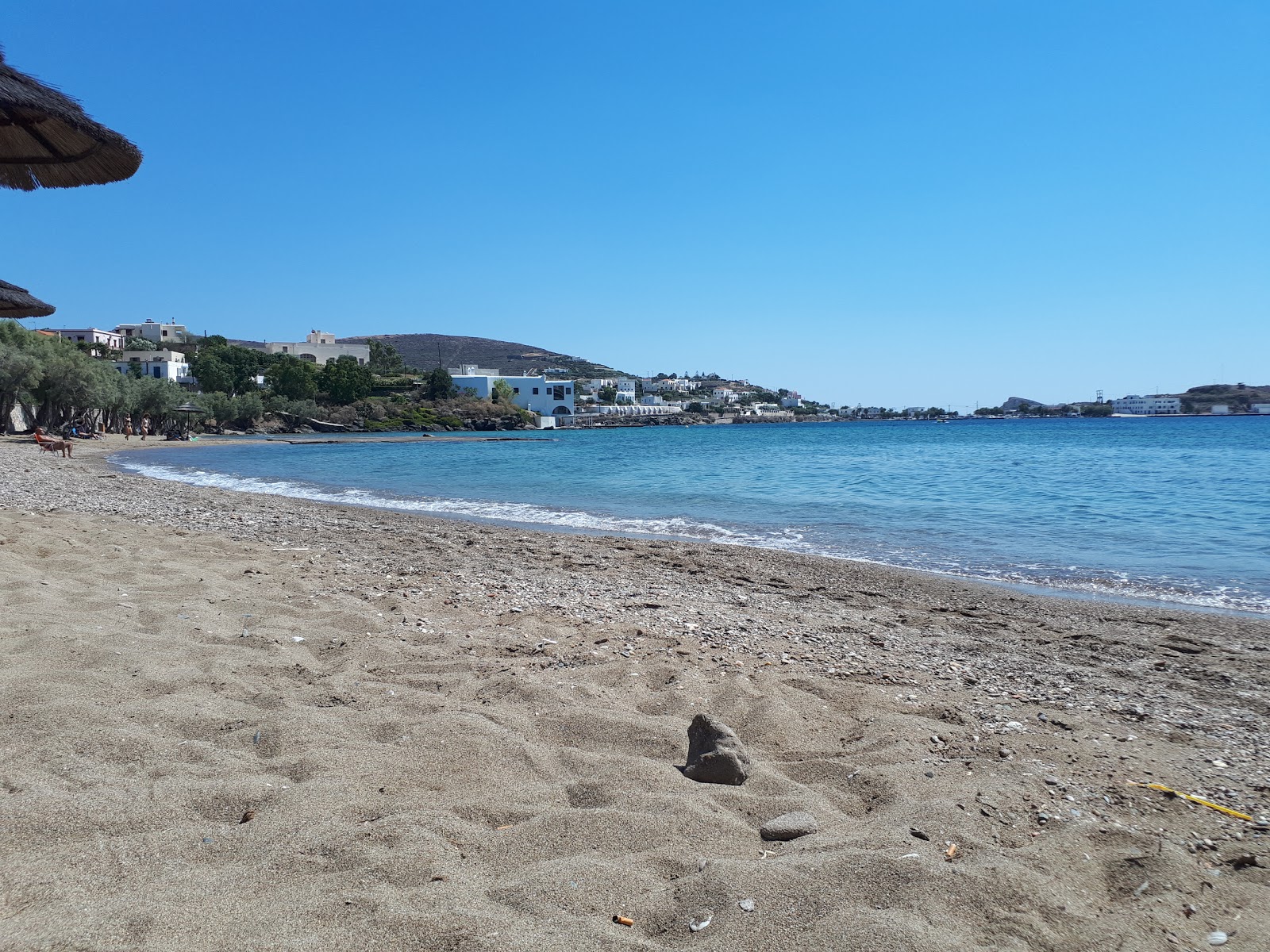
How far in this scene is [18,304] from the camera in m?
7.06

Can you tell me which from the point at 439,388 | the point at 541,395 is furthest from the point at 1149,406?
the point at 439,388

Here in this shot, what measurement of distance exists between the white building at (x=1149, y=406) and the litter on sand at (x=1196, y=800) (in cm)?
16920

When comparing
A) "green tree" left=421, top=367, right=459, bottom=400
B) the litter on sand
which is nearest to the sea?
the litter on sand

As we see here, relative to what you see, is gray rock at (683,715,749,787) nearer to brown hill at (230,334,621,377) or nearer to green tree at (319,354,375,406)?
green tree at (319,354,375,406)

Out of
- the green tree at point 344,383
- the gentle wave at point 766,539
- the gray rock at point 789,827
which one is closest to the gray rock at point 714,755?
the gray rock at point 789,827

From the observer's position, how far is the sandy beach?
2.31m

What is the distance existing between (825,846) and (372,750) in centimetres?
196

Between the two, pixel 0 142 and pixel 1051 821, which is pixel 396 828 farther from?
pixel 0 142

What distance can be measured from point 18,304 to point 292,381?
82.2 meters

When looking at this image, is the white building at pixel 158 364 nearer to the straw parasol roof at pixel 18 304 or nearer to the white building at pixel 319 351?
the white building at pixel 319 351

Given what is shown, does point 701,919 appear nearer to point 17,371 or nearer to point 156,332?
point 17,371

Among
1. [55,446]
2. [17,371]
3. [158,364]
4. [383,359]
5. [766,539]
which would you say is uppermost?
[383,359]

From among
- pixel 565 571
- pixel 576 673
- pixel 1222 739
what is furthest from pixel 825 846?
pixel 565 571

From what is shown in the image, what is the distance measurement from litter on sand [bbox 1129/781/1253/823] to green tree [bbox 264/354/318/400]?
88.1 meters
